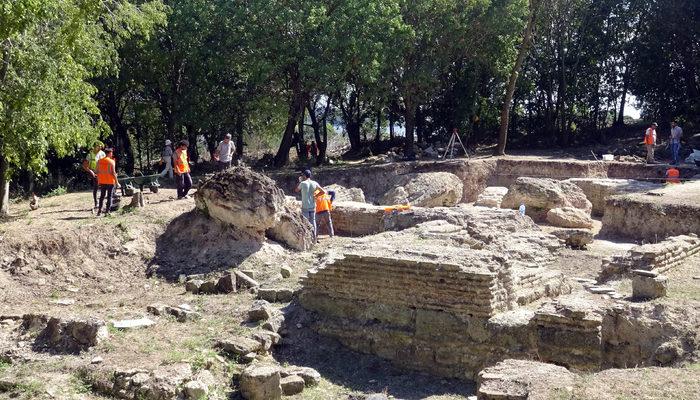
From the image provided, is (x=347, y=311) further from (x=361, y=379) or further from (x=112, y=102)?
(x=112, y=102)

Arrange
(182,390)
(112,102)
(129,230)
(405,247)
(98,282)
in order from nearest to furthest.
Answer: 1. (182,390)
2. (405,247)
3. (98,282)
4. (129,230)
5. (112,102)

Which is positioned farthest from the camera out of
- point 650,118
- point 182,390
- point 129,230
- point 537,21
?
point 650,118

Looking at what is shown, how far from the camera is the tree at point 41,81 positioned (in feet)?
43.0

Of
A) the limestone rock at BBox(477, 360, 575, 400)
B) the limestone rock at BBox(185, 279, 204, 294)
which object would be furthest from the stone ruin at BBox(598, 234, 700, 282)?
the limestone rock at BBox(185, 279, 204, 294)

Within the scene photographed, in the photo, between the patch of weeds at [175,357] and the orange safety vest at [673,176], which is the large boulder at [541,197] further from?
the patch of weeds at [175,357]

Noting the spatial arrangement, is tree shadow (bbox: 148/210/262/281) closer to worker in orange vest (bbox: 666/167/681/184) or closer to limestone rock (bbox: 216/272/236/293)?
limestone rock (bbox: 216/272/236/293)

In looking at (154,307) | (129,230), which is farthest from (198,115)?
(154,307)

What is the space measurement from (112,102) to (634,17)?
20.5 metres

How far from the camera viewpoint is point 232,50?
2333cm

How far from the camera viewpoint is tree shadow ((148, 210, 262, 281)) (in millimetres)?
13481

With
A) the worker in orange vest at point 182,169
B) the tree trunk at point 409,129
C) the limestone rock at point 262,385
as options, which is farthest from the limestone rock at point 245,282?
the tree trunk at point 409,129

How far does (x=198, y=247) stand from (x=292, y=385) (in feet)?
19.0

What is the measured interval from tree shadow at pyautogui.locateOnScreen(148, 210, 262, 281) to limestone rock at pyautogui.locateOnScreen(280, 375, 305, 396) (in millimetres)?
4809

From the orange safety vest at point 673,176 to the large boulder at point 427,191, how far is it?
5.80 metres
